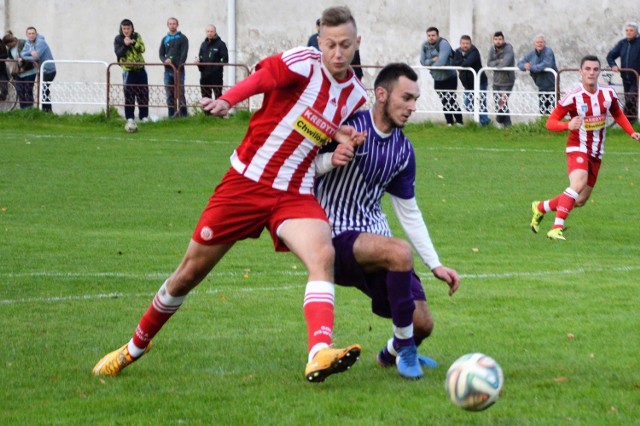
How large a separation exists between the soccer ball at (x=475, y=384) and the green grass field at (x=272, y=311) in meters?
0.29

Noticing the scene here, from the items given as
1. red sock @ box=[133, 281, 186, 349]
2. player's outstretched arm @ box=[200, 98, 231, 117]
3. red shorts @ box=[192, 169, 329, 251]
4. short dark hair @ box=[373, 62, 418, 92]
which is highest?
short dark hair @ box=[373, 62, 418, 92]

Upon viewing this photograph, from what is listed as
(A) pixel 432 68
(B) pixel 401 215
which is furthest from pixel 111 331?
(A) pixel 432 68

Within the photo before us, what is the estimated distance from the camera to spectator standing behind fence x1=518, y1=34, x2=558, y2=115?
1011 inches

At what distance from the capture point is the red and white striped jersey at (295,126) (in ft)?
22.5

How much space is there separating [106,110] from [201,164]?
24.8 ft

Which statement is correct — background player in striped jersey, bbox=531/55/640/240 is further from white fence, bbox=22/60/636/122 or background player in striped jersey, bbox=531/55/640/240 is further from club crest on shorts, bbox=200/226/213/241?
white fence, bbox=22/60/636/122

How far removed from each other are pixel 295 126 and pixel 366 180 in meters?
0.54

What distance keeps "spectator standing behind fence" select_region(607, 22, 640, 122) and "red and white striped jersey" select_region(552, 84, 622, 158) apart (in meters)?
10.2

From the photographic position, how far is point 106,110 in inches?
1080

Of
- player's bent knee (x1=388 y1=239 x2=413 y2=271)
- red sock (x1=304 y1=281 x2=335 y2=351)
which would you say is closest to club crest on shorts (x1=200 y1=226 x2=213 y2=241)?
red sock (x1=304 y1=281 x2=335 y2=351)

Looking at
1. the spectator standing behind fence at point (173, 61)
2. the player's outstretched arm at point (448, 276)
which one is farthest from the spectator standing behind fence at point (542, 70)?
the player's outstretched arm at point (448, 276)

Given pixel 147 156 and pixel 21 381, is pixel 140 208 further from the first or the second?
pixel 21 381

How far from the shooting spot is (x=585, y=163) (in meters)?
14.5

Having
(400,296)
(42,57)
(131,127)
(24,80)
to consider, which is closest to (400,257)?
(400,296)
